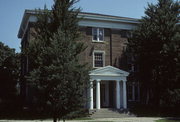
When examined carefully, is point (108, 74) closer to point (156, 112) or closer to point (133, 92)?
point (133, 92)

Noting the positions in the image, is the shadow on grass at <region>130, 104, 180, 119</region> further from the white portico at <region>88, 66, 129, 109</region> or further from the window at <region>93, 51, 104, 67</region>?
the window at <region>93, 51, 104, 67</region>

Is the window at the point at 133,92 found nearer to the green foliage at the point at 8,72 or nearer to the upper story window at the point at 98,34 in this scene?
the upper story window at the point at 98,34

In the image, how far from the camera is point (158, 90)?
29.9 meters

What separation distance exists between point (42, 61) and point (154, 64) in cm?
1988

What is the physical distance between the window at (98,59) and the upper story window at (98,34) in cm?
163

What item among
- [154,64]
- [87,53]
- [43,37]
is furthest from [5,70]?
[43,37]

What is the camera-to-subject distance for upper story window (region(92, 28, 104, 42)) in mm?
32062

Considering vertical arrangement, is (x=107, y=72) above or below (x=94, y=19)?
below

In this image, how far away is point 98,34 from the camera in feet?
106

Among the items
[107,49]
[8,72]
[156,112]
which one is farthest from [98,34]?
[8,72]

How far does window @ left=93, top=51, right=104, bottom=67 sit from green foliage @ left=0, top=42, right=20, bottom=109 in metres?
15.2

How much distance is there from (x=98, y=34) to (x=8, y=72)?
19764mm

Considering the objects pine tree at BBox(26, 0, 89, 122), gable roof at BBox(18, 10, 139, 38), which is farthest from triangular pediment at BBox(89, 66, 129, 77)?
pine tree at BBox(26, 0, 89, 122)

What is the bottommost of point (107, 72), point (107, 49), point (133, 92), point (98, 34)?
point (133, 92)
